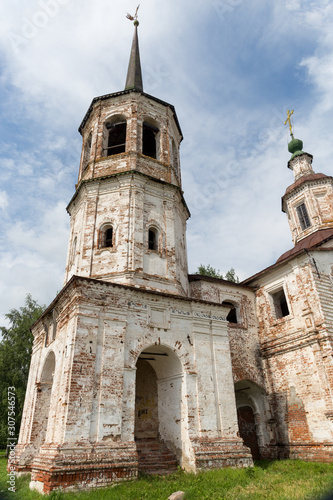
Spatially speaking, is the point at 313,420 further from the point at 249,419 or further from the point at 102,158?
the point at 102,158

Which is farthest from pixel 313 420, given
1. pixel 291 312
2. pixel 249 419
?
pixel 291 312

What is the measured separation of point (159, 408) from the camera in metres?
10.6

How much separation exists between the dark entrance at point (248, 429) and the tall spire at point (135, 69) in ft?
45.9

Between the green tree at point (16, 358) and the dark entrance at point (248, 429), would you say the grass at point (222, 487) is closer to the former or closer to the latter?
the dark entrance at point (248, 429)

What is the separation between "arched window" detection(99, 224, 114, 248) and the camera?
12.1m

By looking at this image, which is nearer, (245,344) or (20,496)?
(20,496)

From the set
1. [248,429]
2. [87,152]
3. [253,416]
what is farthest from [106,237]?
[248,429]

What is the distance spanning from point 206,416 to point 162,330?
256cm

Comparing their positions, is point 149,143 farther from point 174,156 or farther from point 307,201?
point 307,201

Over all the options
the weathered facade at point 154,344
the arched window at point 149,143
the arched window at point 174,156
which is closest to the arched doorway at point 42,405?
the weathered facade at point 154,344

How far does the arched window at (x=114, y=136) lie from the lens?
1435 cm

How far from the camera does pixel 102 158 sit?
535 inches

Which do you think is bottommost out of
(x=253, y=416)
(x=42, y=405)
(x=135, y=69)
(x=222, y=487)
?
(x=222, y=487)

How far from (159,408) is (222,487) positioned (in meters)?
3.24
